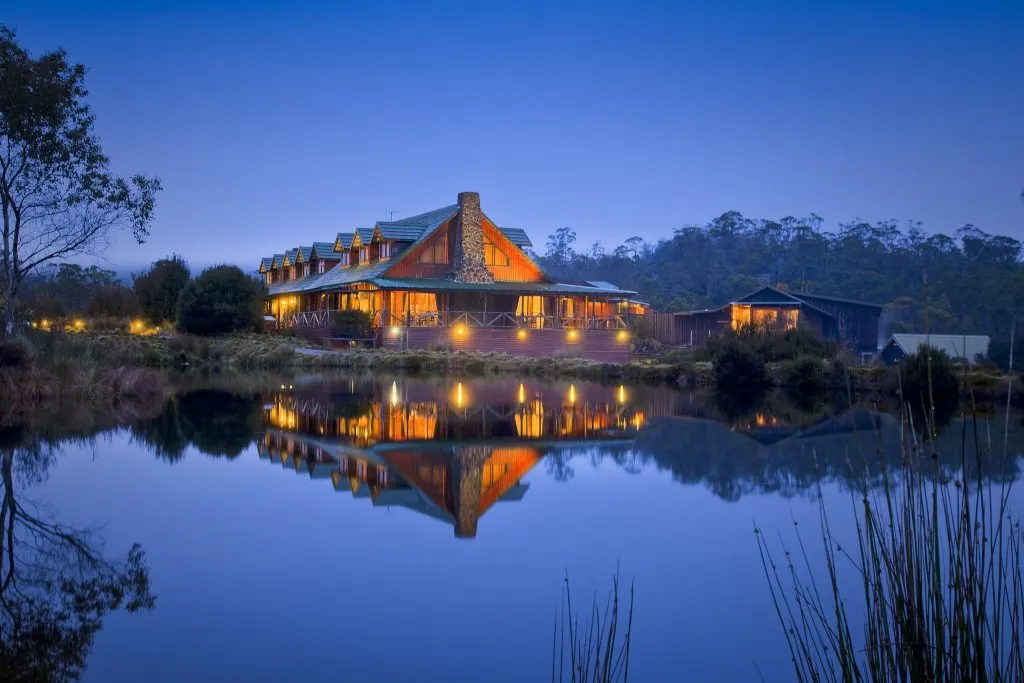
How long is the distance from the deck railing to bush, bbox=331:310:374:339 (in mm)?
317

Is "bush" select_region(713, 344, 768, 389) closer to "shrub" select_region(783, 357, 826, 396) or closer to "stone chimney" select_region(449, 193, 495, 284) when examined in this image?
"shrub" select_region(783, 357, 826, 396)

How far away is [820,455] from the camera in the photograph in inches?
500

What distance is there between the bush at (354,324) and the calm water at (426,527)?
23692mm

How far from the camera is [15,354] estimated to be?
1777cm

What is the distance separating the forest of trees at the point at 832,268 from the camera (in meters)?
51.6

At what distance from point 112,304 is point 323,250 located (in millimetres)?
11952

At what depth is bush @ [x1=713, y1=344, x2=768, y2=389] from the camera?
27312 millimetres

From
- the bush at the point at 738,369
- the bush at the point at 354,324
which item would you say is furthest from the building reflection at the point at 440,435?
the bush at the point at 354,324

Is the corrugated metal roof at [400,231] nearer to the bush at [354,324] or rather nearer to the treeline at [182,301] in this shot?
the bush at [354,324]

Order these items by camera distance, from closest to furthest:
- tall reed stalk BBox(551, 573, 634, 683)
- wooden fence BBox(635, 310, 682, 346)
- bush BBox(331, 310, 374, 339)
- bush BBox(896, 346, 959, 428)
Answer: tall reed stalk BBox(551, 573, 634, 683) → bush BBox(896, 346, 959, 428) → bush BBox(331, 310, 374, 339) → wooden fence BBox(635, 310, 682, 346)

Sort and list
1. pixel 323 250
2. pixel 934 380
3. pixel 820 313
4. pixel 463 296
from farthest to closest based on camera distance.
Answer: pixel 323 250
pixel 820 313
pixel 463 296
pixel 934 380

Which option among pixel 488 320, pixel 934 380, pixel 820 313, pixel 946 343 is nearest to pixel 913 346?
pixel 946 343

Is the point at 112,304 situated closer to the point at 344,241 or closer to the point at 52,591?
the point at 344,241

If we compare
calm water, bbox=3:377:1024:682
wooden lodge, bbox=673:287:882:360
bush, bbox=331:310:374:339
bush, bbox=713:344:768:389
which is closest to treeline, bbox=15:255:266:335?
bush, bbox=331:310:374:339
